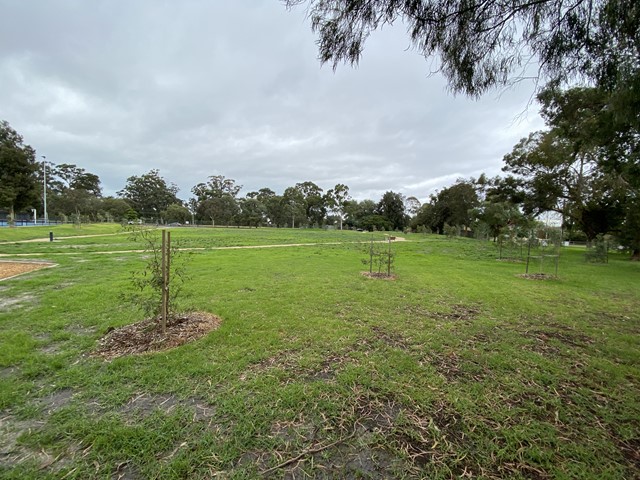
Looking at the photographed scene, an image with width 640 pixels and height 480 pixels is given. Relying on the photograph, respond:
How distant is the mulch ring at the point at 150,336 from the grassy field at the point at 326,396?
0.57 ft

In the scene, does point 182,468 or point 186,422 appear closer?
point 182,468

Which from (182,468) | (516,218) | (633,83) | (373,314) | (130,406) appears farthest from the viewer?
(516,218)

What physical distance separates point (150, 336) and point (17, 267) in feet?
29.9

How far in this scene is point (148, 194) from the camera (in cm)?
7206

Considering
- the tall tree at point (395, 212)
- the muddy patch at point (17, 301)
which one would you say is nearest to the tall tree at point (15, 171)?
the muddy patch at point (17, 301)

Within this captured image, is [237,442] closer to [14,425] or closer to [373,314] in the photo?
[14,425]

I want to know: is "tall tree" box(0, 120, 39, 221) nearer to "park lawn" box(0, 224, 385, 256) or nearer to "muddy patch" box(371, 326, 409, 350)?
"park lawn" box(0, 224, 385, 256)

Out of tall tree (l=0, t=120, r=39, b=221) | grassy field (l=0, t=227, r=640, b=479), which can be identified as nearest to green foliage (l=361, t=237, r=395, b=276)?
grassy field (l=0, t=227, r=640, b=479)

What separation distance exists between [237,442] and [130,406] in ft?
3.36

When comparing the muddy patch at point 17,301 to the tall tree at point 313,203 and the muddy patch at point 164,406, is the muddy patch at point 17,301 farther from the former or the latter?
the tall tree at point 313,203

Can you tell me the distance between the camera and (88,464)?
1.70 metres

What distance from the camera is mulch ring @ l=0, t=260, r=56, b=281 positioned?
25.2ft

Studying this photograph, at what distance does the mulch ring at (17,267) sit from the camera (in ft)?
25.2

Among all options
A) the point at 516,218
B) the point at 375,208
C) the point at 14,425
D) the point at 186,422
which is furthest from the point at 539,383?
the point at 375,208
